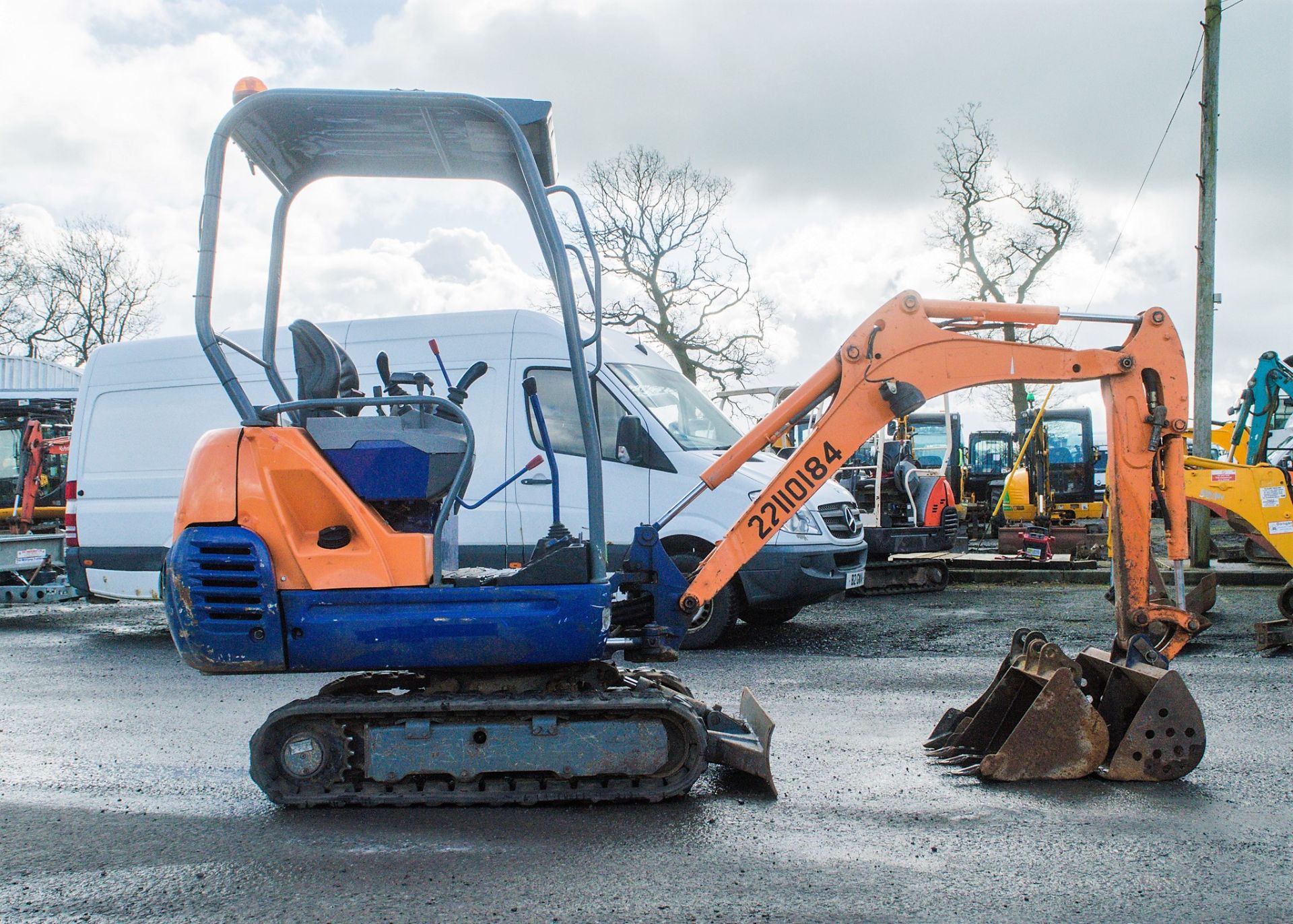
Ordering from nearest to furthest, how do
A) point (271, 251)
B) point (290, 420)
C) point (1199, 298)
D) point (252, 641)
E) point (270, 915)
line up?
point (270, 915) → point (252, 641) → point (290, 420) → point (271, 251) → point (1199, 298)

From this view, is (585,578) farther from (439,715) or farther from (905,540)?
(905,540)

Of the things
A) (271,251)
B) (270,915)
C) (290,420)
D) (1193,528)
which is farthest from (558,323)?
(1193,528)

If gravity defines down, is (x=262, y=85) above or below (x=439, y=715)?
above

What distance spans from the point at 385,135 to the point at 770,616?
6.40m

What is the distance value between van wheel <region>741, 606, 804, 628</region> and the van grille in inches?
31.5

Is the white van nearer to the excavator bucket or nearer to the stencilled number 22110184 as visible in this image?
the stencilled number 22110184

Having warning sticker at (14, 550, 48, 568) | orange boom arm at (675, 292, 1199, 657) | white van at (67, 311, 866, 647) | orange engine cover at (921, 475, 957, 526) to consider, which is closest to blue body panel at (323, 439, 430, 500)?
orange boom arm at (675, 292, 1199, 657)

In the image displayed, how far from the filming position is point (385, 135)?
14.8 ft

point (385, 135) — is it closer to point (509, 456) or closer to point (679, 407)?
point (509, 456)

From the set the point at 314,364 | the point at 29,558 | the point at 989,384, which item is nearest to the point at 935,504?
the point at 989,384

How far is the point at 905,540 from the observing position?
12742 mm

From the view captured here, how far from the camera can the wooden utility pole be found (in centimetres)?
1406

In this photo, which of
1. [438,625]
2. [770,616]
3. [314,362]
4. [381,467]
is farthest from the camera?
[770,616]

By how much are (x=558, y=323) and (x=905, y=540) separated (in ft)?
20.3
